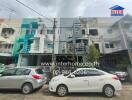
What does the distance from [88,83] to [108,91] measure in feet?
4.10

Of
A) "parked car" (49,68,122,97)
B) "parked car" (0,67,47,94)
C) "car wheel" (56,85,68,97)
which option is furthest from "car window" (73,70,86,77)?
"parked car" (0,67,47,94)

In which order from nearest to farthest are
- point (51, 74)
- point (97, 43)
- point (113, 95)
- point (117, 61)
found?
1. point (113, 95)
2. point (51, 74)
3. point (117, 61)
4. point (97, 43)

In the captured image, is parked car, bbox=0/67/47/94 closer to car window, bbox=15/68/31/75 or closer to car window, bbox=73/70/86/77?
car window, bbox=15/68/31/75

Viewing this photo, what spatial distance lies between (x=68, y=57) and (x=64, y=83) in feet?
39.9

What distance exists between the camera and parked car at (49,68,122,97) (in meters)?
8.91

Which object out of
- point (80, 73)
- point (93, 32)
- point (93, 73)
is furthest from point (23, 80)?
point (93, 32)

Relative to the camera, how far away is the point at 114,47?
2181 centimetres

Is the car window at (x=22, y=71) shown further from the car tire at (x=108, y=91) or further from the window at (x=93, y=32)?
the window at (x=93, y=32)

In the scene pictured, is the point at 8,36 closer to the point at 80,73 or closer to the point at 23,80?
the point at 23,80

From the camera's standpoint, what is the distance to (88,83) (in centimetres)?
898

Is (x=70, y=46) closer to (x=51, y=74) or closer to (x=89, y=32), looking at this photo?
(x=89, y=32)

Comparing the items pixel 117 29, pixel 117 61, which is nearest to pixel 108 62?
pixel 117 61

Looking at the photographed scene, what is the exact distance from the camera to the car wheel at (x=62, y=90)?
9023 millimetres

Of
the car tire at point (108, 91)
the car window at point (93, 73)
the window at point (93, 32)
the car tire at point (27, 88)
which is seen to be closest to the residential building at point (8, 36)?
the window at point (93, 32)
